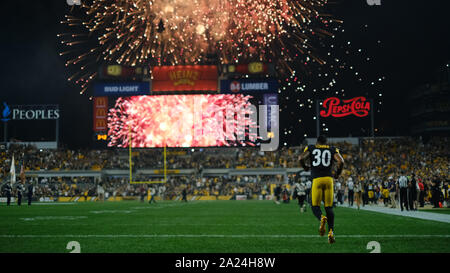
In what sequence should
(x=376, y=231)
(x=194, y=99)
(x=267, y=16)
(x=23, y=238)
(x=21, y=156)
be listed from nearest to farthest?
(x=23, y=238)
(x=376, y=231)
(x=267, y=16)
(x=194, y=99)
(x=21, y=156)

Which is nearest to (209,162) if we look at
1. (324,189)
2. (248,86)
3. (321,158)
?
(248,86)

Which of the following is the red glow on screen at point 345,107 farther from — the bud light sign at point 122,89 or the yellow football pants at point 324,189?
the yellow football pants at point 324,189

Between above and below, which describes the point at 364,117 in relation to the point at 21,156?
above

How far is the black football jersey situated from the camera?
10305mm

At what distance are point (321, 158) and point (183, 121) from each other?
4260cm

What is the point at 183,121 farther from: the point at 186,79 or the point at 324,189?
the point at 324,189

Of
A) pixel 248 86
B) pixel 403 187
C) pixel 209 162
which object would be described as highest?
pixel 248 86

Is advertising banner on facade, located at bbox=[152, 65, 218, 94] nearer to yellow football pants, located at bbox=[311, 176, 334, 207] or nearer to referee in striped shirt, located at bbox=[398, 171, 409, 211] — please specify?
referee in striped shirt, located at bbox=[398, 171, 409, 211]

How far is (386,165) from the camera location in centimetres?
4956

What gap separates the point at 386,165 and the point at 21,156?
41.6m

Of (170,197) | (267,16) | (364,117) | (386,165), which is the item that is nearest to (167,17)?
(267,16)

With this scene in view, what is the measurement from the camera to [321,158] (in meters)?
10.3

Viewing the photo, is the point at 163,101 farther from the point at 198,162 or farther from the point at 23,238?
the point at 23,238
